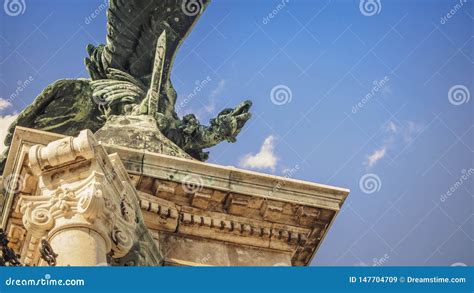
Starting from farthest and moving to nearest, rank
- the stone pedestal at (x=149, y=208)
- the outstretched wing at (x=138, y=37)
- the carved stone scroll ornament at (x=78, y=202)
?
the outstretched wing at (x=138, y=37) < the stone pedestal at (x=149, y=208) < the carved stone scroll ornament at (x=78, y=202)

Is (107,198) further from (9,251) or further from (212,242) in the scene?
(212,242)

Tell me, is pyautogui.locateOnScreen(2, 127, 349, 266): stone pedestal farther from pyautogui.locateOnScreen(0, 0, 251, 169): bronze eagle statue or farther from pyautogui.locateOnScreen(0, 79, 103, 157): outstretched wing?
pyautogui.locateOnScreen(0, 79, 103, 157): outstretched wing

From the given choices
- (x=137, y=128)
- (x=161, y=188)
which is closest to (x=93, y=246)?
(x=161, y=188)

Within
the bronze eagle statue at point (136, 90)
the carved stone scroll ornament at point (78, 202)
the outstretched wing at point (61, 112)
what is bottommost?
the carved stone scroll ornament at point (78, 202)

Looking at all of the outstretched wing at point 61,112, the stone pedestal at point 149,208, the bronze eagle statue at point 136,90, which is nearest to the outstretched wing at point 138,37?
the bronze eagle statue at point 136,90

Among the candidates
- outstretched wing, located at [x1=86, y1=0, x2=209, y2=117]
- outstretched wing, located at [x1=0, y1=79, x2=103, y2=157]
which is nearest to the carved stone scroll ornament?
outstretched wing, located at [x1=0, y1=79, x2=103, y2=157]

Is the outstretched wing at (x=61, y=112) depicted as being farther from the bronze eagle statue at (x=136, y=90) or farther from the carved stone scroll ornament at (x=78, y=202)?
the carved stone scroll ornament at (x=78, y=202)

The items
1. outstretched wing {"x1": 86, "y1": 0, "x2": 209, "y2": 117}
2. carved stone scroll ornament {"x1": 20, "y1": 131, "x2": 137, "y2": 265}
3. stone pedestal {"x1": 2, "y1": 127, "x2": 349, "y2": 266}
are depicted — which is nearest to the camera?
carved stone scroll ornament {"x1": 20, "y1": 131, "x2": 137, "y2": 265}

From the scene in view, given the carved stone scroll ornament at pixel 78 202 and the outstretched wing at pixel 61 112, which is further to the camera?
the outstretched wing at pixel 61 112

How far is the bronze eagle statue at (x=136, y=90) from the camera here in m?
14.3

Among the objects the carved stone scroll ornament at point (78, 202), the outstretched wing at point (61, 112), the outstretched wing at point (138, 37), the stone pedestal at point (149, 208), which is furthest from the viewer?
the outstretched wing at point (138, 37)

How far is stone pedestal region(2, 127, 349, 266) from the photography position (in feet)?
32.7

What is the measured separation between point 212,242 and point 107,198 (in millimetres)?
2280
